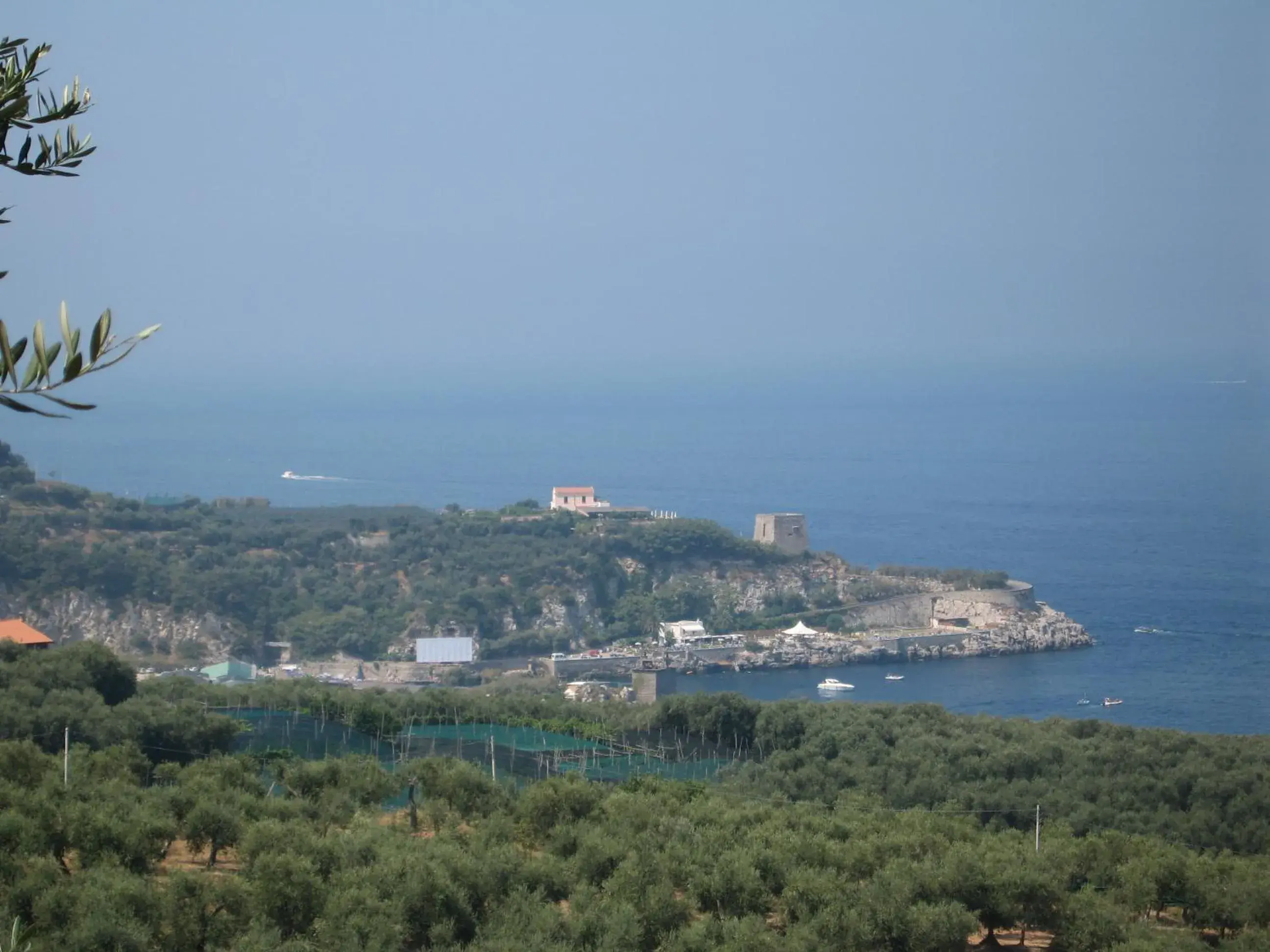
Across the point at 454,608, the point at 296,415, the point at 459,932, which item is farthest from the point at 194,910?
the point at 296,415

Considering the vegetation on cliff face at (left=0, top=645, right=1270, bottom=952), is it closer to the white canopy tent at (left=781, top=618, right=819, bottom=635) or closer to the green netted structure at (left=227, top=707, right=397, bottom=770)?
the green netted structure at (left=227, top=707, right=397, bottom=770)

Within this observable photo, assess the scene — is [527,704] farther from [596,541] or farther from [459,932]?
[596,541]

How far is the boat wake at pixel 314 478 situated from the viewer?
190 feet

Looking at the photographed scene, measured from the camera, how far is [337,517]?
126ft

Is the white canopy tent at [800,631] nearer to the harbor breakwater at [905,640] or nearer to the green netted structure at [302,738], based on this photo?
the harbor breakwater at [905,640]

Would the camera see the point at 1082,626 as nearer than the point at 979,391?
Yes

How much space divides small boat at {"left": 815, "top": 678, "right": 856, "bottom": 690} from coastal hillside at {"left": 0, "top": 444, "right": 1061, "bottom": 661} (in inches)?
171

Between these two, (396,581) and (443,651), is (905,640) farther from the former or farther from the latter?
(396,581)

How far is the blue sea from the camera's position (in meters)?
29.7

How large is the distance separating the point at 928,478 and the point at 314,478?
74.0 ft

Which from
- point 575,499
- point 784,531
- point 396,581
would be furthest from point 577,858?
point 575,499

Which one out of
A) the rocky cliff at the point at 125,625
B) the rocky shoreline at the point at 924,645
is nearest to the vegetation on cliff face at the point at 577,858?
the rocky cliff at the point at 125,625

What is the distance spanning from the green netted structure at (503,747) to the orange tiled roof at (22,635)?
1.92 meters

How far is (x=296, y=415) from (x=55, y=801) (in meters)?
85.6
